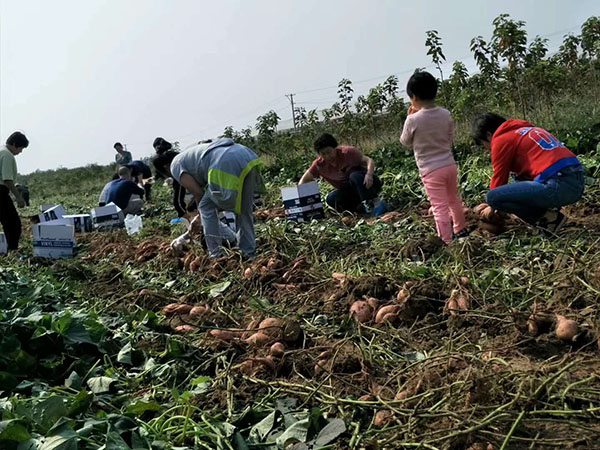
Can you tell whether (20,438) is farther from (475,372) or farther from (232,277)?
(232,277)

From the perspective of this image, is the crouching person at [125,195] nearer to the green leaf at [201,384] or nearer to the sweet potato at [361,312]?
the sweet potato at [361,312]

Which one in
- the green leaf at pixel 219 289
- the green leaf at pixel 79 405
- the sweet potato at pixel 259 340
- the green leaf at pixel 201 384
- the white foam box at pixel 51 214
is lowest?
the green leaf at pixel 201 384

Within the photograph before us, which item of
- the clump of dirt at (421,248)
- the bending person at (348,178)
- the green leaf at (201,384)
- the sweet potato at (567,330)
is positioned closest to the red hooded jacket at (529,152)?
the clump of dirt at (421,248)

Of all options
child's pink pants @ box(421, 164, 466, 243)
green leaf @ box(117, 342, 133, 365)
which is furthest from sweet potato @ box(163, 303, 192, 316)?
child's pink pants @ box(421, 164, 466, 243)

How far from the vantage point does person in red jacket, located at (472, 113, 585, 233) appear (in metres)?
3.70

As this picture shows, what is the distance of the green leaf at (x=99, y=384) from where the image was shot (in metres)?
2.42

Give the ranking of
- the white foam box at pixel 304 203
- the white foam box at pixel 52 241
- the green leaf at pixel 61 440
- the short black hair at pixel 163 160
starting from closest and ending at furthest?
the green leaf at pixel 61 440, the short black hair at pixel 163 160, the white foam box at pixel 304 203, the white foam box at pixel 52 241

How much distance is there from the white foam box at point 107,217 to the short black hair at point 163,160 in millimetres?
2927

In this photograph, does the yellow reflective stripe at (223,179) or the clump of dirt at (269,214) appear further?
the clump of dirt at (269,214)

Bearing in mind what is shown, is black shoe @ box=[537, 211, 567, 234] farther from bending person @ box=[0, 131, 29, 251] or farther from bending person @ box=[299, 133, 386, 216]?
bending person @ box=[0, 131, 29, 251]

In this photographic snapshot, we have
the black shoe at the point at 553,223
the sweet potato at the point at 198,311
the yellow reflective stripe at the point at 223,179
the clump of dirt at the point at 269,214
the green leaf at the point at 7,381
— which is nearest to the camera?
the green leaf at the point at 7,381

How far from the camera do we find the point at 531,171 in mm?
3879

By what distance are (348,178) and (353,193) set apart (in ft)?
0.57

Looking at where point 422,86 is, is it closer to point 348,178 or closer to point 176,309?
point 348,178
